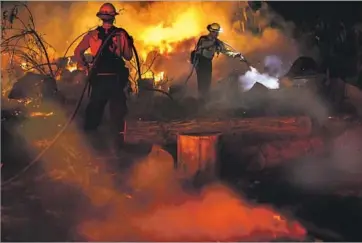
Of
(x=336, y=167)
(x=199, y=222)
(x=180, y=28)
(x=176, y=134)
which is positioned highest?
(x=180, y=28)

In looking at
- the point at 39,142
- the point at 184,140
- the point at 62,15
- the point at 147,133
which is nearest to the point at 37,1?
the point at 62,15

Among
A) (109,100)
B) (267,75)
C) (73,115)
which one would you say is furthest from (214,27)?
(73,115)

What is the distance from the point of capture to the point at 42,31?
2062mm

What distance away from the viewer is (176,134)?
2092 mm

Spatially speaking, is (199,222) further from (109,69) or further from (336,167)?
(109,69)

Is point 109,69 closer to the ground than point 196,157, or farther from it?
farther from it

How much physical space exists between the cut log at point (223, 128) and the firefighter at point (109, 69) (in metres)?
0.09

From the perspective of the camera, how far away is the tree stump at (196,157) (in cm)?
207

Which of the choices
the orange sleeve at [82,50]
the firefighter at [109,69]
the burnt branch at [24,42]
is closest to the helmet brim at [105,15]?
the firefighter at [109,69]

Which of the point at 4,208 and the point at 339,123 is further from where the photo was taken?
the point at 339,123

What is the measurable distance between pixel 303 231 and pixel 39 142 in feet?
4.12

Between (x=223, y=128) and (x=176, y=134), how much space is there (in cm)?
22

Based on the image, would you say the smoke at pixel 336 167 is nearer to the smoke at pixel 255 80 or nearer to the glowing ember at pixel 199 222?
the glowing ember at pixel 199 222

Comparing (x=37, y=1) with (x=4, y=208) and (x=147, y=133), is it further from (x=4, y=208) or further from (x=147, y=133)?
(x=4, y=208)
